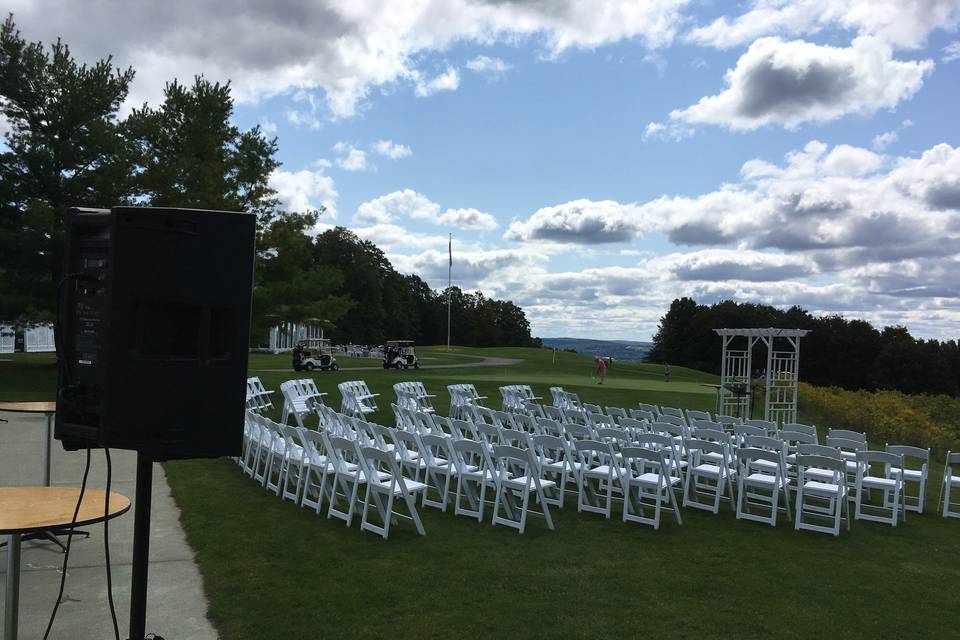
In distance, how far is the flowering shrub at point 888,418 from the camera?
15.2 metres

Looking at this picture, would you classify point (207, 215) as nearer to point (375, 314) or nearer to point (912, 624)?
point (912, 624)

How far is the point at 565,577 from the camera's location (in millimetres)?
5230

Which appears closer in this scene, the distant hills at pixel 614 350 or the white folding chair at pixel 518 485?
the white folding chair at pixel 518 485

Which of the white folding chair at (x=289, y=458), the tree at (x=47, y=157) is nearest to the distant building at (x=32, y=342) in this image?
the tree at (x=47, y=157)

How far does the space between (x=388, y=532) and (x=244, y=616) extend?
190cm

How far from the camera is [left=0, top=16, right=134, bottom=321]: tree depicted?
17625 millimetres

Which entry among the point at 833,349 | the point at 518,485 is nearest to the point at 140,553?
the point at 518,485

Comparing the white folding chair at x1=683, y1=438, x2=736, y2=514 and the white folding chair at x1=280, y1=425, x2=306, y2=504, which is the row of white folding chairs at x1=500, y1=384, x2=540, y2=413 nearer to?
the white folding chair at x1=683, y1=438, x2=736, y2=514

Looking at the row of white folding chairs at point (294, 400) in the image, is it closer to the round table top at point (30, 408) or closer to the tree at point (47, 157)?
the round table top at point (30, 408)

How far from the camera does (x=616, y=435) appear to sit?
9227 mm

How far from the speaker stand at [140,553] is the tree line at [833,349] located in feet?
186

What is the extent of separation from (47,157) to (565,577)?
1882 centimetres

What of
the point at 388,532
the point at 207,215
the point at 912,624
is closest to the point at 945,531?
the point at 912,624

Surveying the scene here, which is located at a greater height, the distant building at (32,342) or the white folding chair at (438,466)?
the white folding chair at (438,466)
